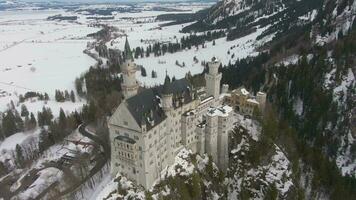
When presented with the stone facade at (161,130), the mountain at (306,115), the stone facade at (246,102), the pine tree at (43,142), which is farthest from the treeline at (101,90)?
the mountain at (306,115)

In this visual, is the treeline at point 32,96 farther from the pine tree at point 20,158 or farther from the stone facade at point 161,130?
the stone facade at point 161,130

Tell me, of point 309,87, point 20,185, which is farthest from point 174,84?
point 309,87

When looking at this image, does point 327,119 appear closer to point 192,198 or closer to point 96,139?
point 192,198

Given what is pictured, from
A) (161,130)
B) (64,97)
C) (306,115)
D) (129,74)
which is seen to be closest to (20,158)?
(129,74)

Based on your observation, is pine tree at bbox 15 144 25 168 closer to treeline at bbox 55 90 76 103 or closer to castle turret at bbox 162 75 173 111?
castle turret at bbox 162 75 173 111

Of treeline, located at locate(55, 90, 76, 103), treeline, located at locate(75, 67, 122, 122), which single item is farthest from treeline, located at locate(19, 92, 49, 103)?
treeline, located at locate(75, 67, 122, 122)

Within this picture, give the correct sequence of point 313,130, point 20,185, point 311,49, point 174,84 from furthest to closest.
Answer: point 311,49
point 313,130
point 20,185
point 174,84
